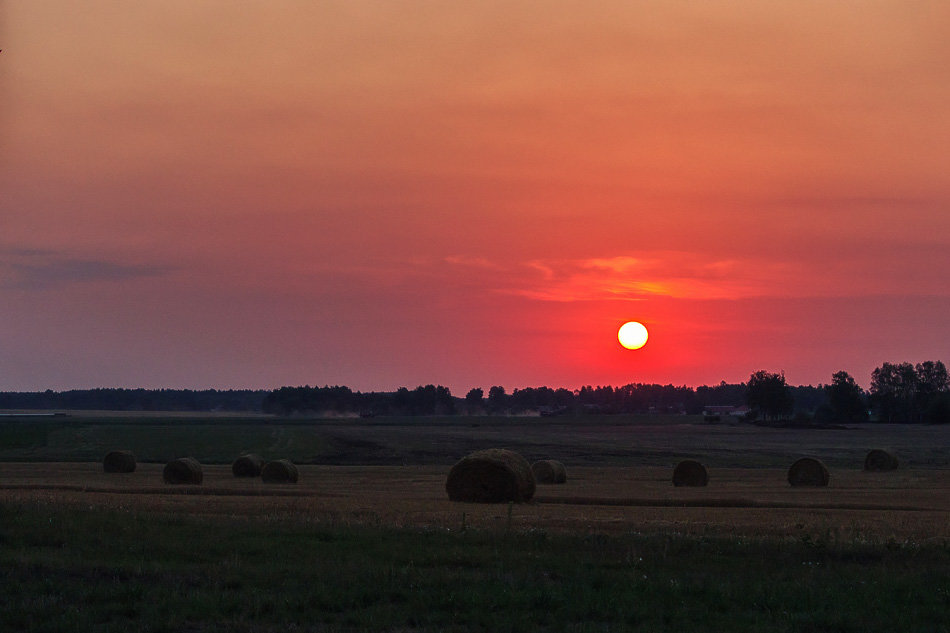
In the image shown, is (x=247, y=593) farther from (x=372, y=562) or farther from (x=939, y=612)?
(x=939, y=612)

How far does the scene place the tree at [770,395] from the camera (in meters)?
184

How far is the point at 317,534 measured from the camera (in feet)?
56.0

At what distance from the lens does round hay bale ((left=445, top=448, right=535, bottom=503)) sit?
100 feet

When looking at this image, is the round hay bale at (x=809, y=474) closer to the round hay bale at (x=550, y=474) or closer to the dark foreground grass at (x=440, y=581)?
the round hay bale at (x=550, y=474)

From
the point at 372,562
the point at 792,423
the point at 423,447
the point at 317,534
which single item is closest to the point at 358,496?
the point at 317,534

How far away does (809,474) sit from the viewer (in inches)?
1682

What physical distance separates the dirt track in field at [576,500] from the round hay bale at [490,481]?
760mm

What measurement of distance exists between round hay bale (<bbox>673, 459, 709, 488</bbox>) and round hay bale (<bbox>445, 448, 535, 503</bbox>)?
44.2ft

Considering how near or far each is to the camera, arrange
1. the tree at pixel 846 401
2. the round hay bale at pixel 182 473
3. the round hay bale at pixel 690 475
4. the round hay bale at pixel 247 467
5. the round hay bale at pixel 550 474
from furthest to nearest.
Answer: the tree at pixel 846 401, the round hay bale at pixel 247 467, the round hay bale at pixel 690 475, the round hay bale at pixel 550 474, the round hay bale at pixel 182 473

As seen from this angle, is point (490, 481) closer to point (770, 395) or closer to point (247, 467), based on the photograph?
point (247, 467)

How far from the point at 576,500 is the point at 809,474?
50.5 ft

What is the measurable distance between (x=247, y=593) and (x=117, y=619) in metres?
1.61

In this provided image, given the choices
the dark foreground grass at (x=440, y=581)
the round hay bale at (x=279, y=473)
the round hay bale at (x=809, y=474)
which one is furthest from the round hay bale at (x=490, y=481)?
the round hay bale at (x=809, y=474)

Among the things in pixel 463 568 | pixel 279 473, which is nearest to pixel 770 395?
pixel 279 473
